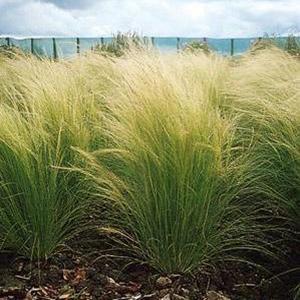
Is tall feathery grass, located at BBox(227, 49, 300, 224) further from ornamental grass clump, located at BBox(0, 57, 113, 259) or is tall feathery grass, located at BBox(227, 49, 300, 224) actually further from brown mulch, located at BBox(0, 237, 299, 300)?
ornamental grass clump, located at BBox(0, 57, 113, 259)

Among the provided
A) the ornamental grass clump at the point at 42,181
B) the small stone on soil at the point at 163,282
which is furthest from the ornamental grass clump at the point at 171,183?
the ornamental grass clump at the point at 42,181

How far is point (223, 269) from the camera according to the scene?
9.52 ft

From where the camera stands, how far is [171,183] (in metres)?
2.69

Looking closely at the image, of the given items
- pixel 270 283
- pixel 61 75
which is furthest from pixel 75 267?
pixel 61 75

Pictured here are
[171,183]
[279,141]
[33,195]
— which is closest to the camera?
[171,183]

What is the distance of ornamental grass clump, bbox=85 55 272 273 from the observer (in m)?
2.70

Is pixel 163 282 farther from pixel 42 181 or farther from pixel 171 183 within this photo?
pixel 42 181

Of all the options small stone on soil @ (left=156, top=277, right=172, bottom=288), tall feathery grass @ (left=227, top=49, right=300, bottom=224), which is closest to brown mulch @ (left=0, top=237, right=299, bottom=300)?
small stone on soil @ (left=156, top=277, right=172, bottom=288)

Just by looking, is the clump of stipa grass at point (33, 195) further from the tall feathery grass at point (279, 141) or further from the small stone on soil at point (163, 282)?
the tall feathery grass at point (279, 141)

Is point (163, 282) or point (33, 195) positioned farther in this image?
point (33, 195)

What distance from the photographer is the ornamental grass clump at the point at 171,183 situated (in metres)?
2.70

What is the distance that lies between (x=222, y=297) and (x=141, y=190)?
1.72ft

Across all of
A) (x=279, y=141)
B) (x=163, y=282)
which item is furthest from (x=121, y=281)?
(x=279, y=141)

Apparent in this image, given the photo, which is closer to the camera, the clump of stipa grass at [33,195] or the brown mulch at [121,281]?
the brown mulch at [121,281]
